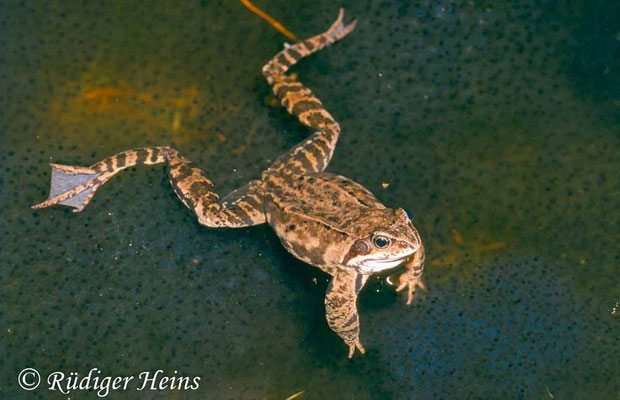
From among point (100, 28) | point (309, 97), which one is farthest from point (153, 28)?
point (309, 97)

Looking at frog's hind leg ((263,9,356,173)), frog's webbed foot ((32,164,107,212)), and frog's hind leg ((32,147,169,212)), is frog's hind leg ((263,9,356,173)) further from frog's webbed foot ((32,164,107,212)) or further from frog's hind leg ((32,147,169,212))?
frog's webbed foot ((32,164,107,212))

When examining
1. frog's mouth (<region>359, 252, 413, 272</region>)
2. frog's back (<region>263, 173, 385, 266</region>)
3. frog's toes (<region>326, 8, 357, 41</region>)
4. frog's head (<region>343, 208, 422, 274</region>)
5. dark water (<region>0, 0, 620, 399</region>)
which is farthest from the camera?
frog's toes (<region>326, 8, 357, 41</region>)

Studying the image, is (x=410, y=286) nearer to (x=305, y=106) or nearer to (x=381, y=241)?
(x=381, y=241)

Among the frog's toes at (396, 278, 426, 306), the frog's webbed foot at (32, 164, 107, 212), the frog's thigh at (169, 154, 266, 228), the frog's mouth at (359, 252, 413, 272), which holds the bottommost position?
the frog's webbed foot at (32, 164, 107, 212)

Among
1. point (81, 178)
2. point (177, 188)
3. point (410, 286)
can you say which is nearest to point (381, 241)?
point (410, 286)

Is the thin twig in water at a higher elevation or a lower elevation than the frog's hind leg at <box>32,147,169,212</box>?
higher

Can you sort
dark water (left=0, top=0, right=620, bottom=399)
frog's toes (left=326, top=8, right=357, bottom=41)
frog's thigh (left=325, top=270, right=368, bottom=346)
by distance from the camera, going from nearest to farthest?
1. frog's thigh (left=325, top=270, right=368, bottom=346)
2. dark water (left=0, top=0, right=620, bottom=399)
3. frog's toes (left=326, top=8, right=357, bottom=41)

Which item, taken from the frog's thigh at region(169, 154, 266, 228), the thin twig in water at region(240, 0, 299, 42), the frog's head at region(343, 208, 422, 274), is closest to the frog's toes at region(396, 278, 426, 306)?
the frog's head at region(343, 208, 422, 274)
